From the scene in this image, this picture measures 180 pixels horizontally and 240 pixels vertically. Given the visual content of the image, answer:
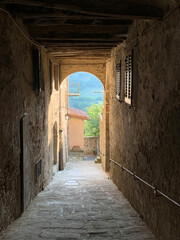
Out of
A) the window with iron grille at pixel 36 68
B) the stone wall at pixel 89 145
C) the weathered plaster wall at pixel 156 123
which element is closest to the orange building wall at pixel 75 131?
the stone wall at pixel 89 145

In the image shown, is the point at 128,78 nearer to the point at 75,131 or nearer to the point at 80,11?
the point at 80,11

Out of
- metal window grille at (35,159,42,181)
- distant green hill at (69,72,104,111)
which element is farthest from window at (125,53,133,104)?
distant green hill at (69,72,104,111)

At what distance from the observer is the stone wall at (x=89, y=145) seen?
30.3 meters

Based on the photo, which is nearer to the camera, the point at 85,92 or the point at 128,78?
the point at 128,78

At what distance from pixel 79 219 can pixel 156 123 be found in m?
2.39

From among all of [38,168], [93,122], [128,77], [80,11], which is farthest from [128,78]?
[93,122]

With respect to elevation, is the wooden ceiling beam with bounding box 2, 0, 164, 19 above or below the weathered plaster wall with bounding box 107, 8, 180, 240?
above

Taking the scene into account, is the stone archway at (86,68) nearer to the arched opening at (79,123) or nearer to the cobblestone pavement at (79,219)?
the arched opening at (79,123)

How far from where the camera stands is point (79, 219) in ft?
20.4

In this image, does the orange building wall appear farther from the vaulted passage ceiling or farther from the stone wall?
the vaulted passage ceiling

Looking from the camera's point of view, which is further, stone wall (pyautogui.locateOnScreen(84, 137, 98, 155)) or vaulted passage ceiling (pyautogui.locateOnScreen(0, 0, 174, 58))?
stone wall (pyautogui.locateOnScreen(84, 137, 98, 155))

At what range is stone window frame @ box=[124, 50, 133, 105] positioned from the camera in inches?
287

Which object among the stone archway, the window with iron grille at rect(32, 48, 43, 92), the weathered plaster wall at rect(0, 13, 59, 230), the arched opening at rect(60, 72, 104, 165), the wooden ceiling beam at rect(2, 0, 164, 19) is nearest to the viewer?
the wooden ceiling beam at rect(2, 0, 164, 19)

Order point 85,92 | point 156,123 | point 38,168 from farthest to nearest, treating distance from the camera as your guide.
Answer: point 85,92 < point 38,168 < point 156,123
